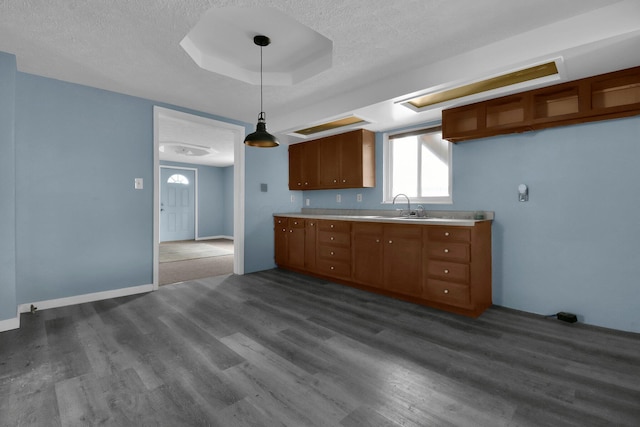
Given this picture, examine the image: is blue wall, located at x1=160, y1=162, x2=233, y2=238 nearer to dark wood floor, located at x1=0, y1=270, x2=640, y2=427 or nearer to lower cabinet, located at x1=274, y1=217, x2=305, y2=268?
lower cabinet, located at x1=274, y1=217, x2=305, y2=268

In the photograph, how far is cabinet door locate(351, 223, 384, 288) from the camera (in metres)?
3.66

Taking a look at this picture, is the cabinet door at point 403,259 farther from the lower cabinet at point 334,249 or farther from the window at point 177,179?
the window at point 177,179

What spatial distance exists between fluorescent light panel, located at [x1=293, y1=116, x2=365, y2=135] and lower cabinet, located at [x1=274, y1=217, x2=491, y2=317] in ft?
4.77

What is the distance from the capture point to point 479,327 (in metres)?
2.67

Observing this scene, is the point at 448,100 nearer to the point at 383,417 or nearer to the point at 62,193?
the point at 383,417

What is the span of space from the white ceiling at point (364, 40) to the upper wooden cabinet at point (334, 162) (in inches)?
36.0

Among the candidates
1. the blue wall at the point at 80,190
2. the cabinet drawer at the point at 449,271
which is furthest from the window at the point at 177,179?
the cabinet drawer at the point at 449,271

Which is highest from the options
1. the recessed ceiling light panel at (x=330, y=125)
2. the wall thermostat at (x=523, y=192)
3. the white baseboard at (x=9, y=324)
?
the recessed ceiling light panel at (x=330, y=125)

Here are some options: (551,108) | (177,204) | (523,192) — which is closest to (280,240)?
(523,192)

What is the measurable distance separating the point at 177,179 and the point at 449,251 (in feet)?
28.4

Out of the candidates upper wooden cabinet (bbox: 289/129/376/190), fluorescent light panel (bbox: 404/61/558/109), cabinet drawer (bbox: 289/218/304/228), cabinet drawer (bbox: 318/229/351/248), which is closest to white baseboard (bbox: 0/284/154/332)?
cabinet drawer (bbox: 289/218/304/228)

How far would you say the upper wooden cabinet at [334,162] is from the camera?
4301 mm

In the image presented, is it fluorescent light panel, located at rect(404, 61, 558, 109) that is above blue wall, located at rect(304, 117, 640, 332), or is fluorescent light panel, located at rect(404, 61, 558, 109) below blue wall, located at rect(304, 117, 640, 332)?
above

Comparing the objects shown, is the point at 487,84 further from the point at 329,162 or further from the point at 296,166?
the point at 296,166
